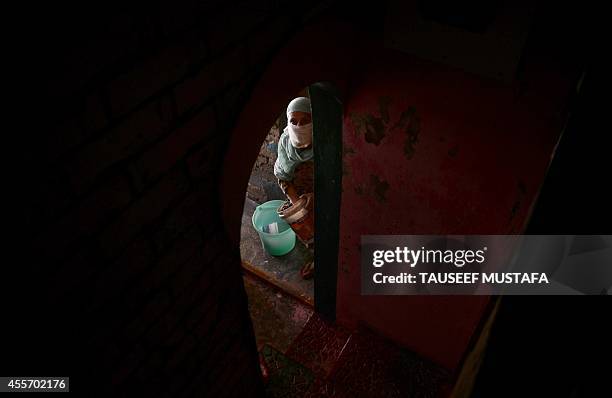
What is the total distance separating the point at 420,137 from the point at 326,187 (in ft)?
3.00

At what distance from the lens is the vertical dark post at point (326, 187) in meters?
2.52

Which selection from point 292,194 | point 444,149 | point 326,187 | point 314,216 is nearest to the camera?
point 444,149

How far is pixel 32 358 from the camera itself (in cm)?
103

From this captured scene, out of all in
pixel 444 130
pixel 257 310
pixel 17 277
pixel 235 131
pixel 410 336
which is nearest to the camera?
pixel 17 277

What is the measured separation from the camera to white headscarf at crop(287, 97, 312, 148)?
418cm

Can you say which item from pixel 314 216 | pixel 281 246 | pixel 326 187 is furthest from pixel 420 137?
pixel 281 246

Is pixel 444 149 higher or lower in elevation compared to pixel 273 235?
higher

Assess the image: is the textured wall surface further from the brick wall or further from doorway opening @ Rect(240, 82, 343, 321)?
doorway opening @ Rect(240, 82, 343, 321)

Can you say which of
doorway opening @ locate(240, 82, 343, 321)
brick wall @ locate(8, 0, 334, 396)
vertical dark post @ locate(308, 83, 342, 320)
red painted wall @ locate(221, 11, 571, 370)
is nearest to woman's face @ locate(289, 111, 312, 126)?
doorway opening @ locate(240, 82, 343, 321)

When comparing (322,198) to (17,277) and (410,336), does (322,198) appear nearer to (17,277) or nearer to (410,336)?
(410,336)

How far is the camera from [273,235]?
481 centimetres

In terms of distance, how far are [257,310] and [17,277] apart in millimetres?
3745

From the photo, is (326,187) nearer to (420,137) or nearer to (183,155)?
(420,137)

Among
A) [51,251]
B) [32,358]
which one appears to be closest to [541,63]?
[51,251]
